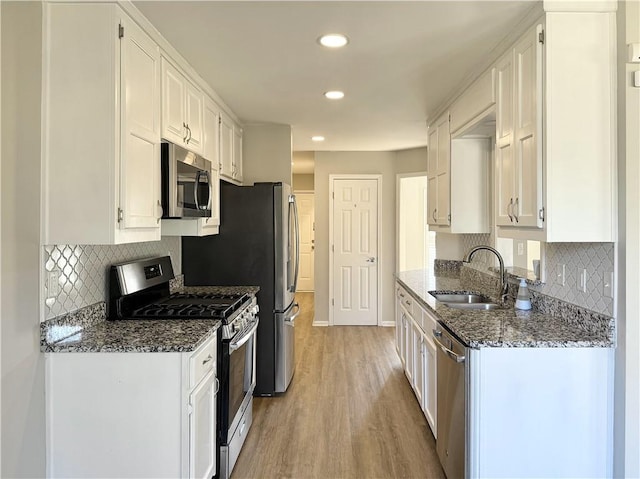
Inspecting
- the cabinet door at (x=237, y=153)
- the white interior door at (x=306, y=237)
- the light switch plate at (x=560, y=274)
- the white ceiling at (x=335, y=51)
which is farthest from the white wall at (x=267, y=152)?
the white interior door at (x=306, y=237)

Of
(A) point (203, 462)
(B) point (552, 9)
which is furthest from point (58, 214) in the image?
(B) point (552, 9)

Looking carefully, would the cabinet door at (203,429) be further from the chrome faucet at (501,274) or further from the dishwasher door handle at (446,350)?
the chrome faucet at (501,274)

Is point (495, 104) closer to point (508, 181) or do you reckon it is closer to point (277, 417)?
point (508, 181)

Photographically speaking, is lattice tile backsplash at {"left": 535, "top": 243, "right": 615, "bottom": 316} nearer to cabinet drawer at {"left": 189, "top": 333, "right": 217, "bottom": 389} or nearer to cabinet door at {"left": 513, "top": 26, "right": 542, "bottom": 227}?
cabinet door at {"left": 513, "top": 26, "right": 542, "bottom": 227}

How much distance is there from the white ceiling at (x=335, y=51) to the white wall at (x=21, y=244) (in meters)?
0.54

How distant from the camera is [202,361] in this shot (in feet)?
6.87

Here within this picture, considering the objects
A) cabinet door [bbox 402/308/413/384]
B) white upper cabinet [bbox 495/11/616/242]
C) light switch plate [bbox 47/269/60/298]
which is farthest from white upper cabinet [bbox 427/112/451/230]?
light switch plate [bbox 47/269/60/298]

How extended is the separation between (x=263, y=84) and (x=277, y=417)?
93.5 inches

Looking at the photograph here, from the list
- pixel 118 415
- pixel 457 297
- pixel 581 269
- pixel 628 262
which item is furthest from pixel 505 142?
pixel 118 415

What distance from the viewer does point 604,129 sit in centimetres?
191

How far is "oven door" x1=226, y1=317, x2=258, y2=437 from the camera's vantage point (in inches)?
97.6

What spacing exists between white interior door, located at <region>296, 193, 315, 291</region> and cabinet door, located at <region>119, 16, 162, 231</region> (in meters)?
7.16

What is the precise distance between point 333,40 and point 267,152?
2131 millimetres

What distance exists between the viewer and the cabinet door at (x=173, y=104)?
2.38m
